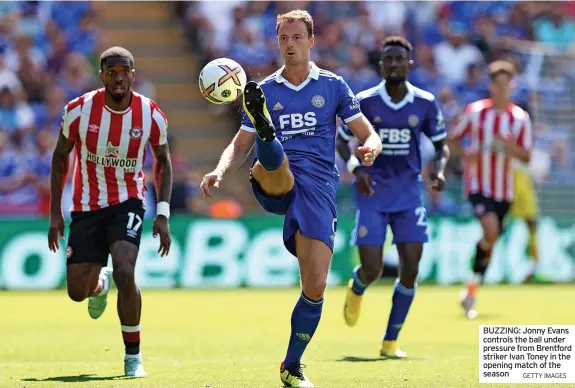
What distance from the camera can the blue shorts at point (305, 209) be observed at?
7.98 metres

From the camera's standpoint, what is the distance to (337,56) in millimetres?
23703

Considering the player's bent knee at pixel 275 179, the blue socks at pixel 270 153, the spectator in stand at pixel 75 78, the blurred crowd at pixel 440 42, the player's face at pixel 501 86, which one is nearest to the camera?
the blue socks at pixel 270 153

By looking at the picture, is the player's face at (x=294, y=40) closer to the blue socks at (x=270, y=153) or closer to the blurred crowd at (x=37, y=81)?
the blue socks at (x=270, y=153)

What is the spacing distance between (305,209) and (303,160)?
1.18ft

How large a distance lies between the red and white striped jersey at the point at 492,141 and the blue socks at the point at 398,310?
4.72 m

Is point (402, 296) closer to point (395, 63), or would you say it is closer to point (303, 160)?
point (395, 63)

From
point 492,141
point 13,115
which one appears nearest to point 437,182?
point 492,141

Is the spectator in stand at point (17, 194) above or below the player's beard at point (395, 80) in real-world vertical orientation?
below

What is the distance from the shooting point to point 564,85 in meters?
22.8

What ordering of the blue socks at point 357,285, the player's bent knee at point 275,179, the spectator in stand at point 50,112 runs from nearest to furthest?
the player's bent knee at point 275,179
the blue socks at point 357,285
the spectator in stand at point 50,112

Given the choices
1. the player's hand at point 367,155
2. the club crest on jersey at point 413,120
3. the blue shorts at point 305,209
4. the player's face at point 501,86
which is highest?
the player's face at point 501,86

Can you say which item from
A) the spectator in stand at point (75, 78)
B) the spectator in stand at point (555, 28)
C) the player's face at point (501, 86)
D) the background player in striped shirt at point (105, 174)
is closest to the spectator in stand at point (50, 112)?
the spectator in stand at point (75, 78)

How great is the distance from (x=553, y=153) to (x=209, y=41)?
736 cm

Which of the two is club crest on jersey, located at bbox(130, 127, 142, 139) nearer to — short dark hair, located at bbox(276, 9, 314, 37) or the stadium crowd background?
short dark hair, located at bbox(276, 9, 314, 37)
